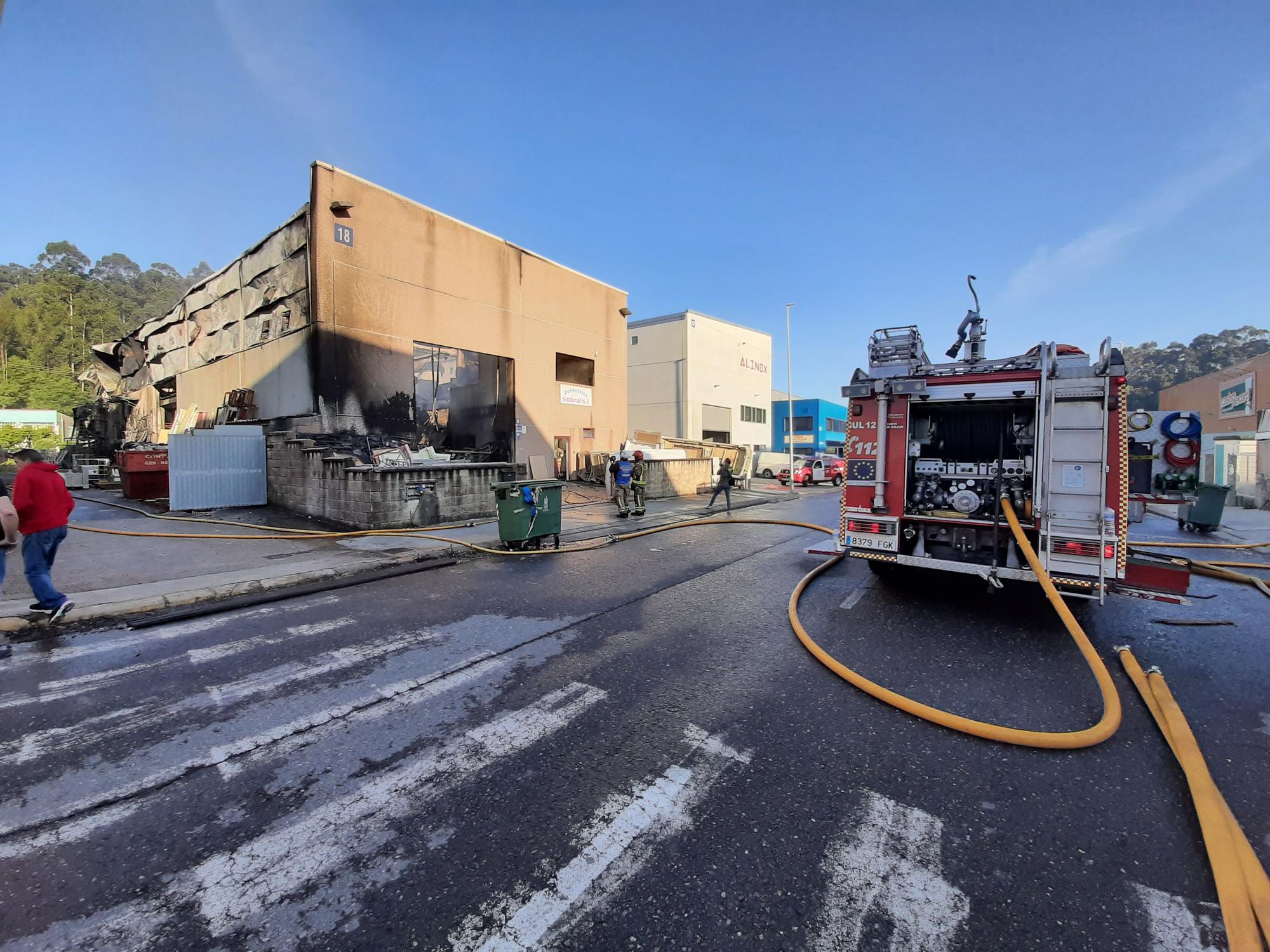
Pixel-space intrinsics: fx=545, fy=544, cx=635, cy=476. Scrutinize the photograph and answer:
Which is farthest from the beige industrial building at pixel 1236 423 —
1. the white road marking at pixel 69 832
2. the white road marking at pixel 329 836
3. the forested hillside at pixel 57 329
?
the forested hillside at pixel 57 329

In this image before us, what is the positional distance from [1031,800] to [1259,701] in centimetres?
264

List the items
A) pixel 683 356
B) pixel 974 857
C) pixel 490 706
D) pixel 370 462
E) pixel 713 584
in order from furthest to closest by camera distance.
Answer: pixel 683 356
pixel 370 462
pixel 713 584
pixel 490 706
pixel 974 857

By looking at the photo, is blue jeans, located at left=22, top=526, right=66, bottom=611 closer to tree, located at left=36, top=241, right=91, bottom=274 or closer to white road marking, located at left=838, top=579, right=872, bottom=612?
white road marking, located at left=838, top=579, right=872, bottom=612

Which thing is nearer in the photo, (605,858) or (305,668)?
(605,858)

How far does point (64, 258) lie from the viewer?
104188 millimetres

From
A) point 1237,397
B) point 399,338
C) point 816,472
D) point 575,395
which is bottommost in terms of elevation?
point 816,472

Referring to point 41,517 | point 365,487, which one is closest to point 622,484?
point 365,487

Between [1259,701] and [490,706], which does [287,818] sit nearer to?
[490,706]

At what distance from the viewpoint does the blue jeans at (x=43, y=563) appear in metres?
5.27

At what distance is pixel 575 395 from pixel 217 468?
1209cm

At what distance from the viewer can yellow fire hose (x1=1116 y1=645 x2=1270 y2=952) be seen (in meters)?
1.92

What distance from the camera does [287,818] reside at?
259 cm

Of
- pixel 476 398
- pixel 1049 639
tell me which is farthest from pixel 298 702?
pixel 476 398

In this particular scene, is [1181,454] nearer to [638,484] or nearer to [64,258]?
[638,484]
